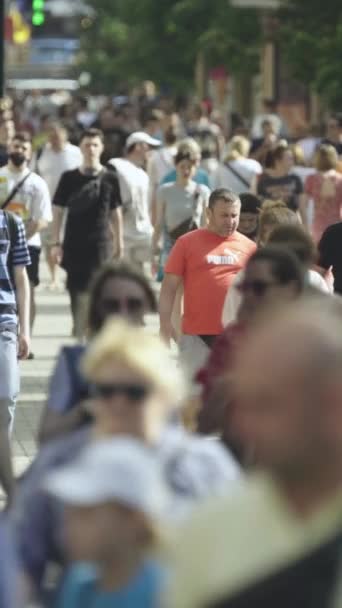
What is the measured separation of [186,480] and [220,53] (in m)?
41.8

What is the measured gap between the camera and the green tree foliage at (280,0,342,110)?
3169 cm

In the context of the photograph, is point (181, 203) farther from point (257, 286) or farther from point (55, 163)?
point (257, 286)

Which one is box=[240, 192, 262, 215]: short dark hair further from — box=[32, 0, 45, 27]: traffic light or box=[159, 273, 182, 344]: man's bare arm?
box=[32, 0, 45, 27]: traffic light

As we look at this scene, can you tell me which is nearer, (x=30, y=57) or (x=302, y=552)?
(x=302, y=552)

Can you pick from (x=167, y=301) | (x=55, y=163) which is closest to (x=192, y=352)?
(x=167, y=301)

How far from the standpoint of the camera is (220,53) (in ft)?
151

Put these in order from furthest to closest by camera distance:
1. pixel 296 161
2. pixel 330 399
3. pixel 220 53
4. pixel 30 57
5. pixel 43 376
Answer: pixel 30 57 < pixel 220 53 < pixel 296 161 < pixel 43 376 < pixel 330 399

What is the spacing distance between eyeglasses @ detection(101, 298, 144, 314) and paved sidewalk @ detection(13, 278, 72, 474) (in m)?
4.10

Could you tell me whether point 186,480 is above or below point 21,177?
above

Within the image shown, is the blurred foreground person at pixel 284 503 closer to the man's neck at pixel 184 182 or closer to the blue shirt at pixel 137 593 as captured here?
the blue shirt at pixel 137 593

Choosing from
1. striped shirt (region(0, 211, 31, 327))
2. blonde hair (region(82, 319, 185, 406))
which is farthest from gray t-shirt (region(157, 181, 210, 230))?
blonde hair (region(82, 319, 185, 406))

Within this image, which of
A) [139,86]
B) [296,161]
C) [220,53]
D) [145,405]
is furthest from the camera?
[139,86]

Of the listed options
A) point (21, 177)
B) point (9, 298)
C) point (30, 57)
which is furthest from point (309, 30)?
point (30, 57)

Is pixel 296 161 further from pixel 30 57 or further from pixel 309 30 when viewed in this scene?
pixel 30 57
